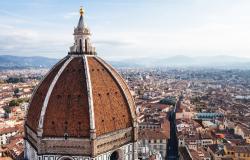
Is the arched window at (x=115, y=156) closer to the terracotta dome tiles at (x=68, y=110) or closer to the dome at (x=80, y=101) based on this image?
the dome at (x=80, y=101)

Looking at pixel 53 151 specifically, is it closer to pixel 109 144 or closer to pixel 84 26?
pixel 109 144

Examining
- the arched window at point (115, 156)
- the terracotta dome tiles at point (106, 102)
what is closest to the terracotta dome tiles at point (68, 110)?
the terracotta dome tiles at point (106, 102)

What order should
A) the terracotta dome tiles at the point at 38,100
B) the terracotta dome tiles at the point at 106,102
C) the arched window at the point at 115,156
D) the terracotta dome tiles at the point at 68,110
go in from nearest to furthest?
the terracotta dome tiles at the point at 68,110, the terracotta dome tiles at the point at 106,102, the terracotta dome tiles at the point at 38,100, the arched window at the point at 115,156

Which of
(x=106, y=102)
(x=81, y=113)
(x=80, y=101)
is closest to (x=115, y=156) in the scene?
(x=106, y=102)

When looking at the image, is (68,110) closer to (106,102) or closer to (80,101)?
(80,101)

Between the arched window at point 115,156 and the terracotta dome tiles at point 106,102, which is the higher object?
the terracotta dome tiles at point 106,102

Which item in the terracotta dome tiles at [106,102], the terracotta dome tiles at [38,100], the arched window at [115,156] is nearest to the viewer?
the terracotta dome tiles at [106,102]

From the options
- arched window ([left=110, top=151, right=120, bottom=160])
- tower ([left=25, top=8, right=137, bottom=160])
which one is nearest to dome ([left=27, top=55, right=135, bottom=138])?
tower ([left=25, top=8, right=137, bottom=160])

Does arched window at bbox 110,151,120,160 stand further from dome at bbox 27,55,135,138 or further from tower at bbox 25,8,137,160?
dome at bbox 27,55,135,138
